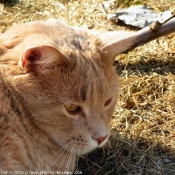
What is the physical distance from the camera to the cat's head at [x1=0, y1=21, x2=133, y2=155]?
252cm

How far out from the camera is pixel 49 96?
8.35 feet

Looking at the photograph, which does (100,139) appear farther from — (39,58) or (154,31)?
(154,31)

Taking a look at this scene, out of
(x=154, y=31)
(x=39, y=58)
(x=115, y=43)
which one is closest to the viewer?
(x=39, y=58)

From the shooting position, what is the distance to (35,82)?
253cm

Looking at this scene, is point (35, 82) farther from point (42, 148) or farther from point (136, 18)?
point (136, 18)

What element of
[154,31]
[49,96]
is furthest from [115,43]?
[154,31]

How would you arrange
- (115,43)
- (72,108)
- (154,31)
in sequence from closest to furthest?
(72,108)
(115,43)
(154,31)

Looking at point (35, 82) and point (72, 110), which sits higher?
point (35, 82)

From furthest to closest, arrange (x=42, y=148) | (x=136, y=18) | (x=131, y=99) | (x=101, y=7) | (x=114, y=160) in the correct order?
(x=101, y=7) < (x=136, y=18) < (x=131, y=99) < (x=114, y=160) < (x=42, y=148)

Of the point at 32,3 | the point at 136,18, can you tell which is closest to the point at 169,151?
the point at 136,18

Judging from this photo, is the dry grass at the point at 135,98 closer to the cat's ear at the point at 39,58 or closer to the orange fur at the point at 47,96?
the orange fur at the point at 47,96

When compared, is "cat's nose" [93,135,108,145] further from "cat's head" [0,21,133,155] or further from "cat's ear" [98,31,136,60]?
"cat's ear" [98,31,136,60]

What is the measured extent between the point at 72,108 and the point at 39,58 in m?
0.39

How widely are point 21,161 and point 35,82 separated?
523 mm
